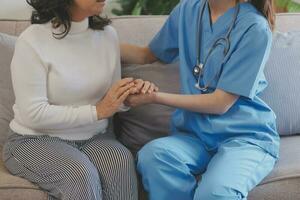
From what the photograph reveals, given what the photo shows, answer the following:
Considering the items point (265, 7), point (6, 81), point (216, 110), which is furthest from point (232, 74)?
point (6, 81)

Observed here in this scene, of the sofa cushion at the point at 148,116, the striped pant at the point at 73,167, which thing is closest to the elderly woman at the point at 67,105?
the striped pant at the point at 73,167

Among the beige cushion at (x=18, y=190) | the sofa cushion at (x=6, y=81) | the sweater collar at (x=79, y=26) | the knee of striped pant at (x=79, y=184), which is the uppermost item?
the sweater collar at (x=79, y=26)

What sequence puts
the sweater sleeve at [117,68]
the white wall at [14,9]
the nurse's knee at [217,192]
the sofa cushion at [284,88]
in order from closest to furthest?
1. the nurse's knee at [217,192]
2. the sweater sleeve at [117,68]
3. the sofa cushion at [284,88]
4. the white wall at [14,9]

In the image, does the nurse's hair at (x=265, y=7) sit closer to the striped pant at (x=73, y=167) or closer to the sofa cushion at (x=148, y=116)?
the sofa cushion at (x=148, y=116)

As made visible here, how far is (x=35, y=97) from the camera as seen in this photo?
1.46 metres

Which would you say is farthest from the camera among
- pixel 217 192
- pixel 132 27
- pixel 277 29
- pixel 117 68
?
pixel 277 29

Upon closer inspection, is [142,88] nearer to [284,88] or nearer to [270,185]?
[270,185]

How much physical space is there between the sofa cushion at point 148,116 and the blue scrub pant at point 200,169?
204 mm

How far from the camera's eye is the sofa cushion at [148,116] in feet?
5.70

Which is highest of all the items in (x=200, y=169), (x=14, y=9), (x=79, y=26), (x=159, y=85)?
(x=79, y=26)

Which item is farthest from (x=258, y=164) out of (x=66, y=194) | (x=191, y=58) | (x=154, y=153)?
(x=66, y=194)

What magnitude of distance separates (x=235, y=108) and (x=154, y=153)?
0.31 metres

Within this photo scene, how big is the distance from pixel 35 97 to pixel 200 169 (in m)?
0.56

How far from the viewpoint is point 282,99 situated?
1.78 meters
